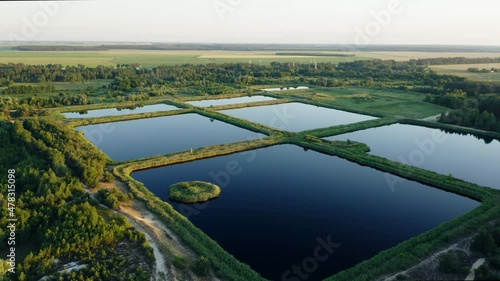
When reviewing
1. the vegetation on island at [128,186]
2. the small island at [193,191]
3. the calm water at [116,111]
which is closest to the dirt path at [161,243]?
the vegetation on island at [128,186]

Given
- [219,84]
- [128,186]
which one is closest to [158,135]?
[128,186]

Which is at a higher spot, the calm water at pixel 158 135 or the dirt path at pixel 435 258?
the dirt path at pixel 435 258

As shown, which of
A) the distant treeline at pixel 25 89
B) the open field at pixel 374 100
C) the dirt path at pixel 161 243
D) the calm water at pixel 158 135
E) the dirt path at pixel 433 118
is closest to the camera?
the dirt path at pixel 161 243

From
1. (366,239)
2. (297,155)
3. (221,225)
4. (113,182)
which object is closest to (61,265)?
(221,225)

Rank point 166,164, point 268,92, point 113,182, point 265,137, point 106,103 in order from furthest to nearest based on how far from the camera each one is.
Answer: point 268,92, point 106,103, point 265,137, point 166,164, point 113,182

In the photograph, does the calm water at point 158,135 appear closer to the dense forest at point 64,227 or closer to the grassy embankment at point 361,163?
the grassy embankment at point 361,163

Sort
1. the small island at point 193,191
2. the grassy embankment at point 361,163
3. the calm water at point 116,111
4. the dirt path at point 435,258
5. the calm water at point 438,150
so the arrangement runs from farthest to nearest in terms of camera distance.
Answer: the calm water at point 116,111 → the calm water at point 438,150 → the small island at point 193,191 → the grassy embankment at point 361,163 → the dirt path at point 435,258

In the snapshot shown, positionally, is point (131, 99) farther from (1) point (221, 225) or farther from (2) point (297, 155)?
(1) point (221, 225)
